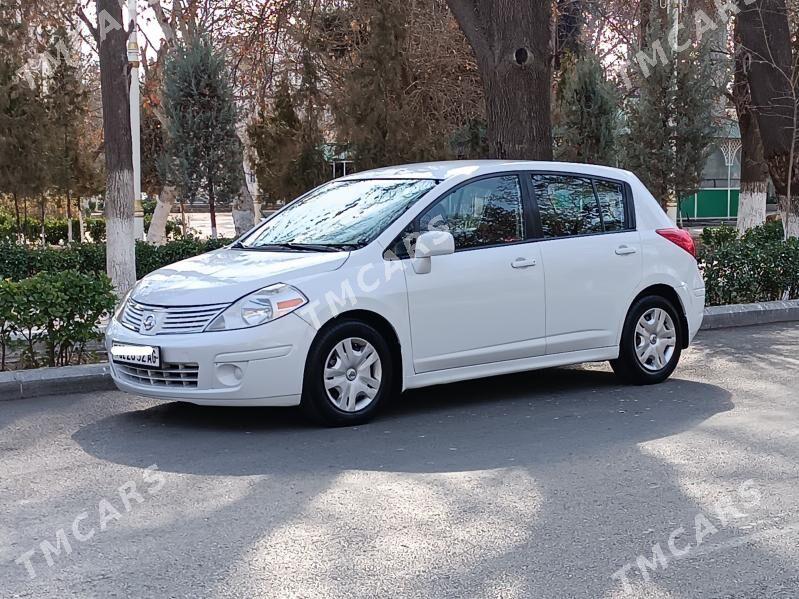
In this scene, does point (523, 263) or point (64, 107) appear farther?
point (64, 107)

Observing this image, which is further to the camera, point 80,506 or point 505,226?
point 505,226

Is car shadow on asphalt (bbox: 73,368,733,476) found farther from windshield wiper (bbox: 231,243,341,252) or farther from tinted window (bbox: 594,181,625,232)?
tinted window (bbox: 594,181,625,232)

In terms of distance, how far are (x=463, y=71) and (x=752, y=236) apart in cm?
994

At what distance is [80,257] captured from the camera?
16375mm

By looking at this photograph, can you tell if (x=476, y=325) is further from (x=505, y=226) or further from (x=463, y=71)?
(x=463, y=71)

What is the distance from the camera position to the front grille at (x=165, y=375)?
289 inches

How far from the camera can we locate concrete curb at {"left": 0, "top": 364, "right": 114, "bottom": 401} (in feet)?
29.0

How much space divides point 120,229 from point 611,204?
6.29m

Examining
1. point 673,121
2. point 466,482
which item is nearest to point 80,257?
point 673,121

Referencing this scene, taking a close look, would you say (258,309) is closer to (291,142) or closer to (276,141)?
(291,142)

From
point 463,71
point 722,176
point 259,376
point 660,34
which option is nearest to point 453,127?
point 463,71

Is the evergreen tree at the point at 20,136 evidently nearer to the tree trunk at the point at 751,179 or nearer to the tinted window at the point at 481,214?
the tree trunk at the point at 751,179

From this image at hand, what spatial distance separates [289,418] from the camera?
7.98 meters

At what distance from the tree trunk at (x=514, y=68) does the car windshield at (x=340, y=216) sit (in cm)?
425
